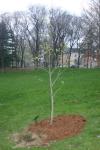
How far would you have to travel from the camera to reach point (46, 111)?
13.7 meters

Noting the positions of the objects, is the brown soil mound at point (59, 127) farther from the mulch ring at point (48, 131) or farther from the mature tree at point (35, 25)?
the mature tree at point (35, 25)

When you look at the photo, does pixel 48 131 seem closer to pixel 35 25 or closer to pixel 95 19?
pixel 95 19

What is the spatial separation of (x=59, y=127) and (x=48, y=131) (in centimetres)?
47

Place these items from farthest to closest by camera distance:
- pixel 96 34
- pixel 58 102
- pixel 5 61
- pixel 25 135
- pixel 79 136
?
pixel 5 61, pixel 96 34, pixel 58 102, pixel 25 135, pixel 79 136

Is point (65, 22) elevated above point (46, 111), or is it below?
above

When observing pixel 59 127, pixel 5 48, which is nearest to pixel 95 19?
pixel 5 48

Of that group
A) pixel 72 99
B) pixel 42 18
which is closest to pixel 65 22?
pixel 42 18

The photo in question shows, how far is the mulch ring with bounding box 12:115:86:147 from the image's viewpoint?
373 inches

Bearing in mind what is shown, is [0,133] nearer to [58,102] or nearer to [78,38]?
[58,102]

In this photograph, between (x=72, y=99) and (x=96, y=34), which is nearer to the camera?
(x=72, y=99)

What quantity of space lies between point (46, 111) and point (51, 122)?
8.63ft

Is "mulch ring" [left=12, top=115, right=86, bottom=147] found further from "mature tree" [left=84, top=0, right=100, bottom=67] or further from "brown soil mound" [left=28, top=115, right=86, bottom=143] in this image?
"mature tree" [left=84, top=0, right=100, bottom=67]

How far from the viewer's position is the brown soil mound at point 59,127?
9.77m

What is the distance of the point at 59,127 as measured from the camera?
1055cm
